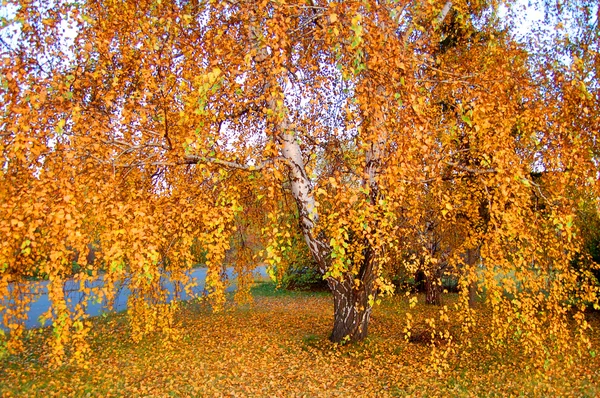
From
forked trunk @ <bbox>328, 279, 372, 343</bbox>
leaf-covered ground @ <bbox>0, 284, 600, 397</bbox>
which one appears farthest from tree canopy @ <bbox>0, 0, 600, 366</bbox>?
leaf-covered ground @ <bbox>0, 284, 600, 397</bbox>

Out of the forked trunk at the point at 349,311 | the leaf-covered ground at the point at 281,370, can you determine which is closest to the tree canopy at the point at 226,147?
the forked trunk at the point at 349,311

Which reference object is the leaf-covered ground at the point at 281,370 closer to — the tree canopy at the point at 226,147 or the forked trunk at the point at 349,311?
the forked trunk at the point at 349,311

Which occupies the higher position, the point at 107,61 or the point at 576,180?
the point at 107,61

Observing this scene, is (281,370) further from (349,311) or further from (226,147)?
(226,147)

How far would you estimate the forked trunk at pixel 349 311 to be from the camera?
7375 millimetres

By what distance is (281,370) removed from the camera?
719cm

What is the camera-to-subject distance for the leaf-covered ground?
6.32 metres

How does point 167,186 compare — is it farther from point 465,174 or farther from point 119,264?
point 465,174

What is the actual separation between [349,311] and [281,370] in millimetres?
1533

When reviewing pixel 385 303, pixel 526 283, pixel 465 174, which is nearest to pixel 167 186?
pixel 465 174

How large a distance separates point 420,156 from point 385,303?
939cm

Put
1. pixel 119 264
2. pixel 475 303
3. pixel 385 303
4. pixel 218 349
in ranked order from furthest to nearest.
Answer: pixel 385 303 < pixel 475 303 < pixel 218 349 < pixel 119 264

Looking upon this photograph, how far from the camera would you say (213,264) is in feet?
17.7

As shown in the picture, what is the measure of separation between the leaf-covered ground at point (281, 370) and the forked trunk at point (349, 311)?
0.24 metres
